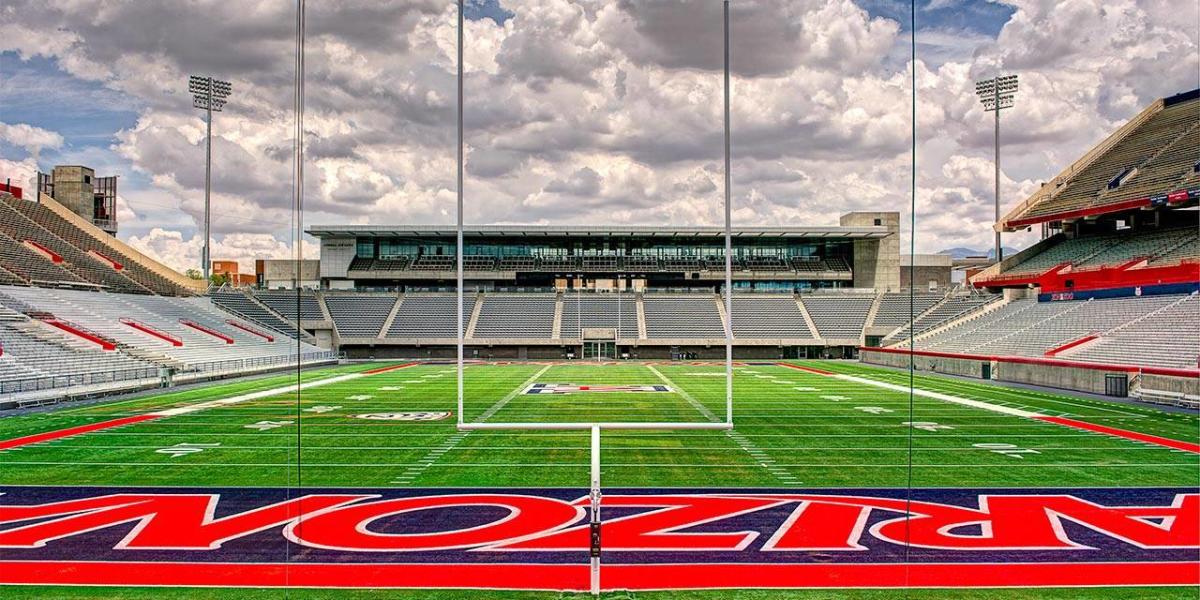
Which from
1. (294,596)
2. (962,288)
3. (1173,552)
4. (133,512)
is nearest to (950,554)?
(1173,552)

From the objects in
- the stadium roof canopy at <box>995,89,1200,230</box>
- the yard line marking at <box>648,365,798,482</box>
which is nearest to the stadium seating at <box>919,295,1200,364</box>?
the stadium roof canopy at <box>995,89,1200,230</box>

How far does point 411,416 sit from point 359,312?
3202 cm

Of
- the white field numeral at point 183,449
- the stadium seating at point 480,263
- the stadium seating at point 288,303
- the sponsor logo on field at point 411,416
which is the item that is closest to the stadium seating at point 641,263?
the stadium seating at point 480,263

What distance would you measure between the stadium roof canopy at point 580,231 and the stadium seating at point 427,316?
457 centimetres

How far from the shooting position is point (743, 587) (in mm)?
7047

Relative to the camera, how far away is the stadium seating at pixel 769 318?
46.4 meters

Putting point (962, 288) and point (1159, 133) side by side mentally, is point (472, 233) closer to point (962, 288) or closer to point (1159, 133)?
point (962, 288)

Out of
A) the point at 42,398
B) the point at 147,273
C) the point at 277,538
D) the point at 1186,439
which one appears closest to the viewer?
the point at 277,538

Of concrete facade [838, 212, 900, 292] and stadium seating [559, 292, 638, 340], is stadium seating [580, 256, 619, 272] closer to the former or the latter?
stadium seating [559, 292, 638, 340]

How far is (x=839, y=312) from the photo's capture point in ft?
161

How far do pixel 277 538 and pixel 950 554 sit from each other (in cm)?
756

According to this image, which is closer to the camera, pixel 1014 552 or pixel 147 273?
pixel 1014 552

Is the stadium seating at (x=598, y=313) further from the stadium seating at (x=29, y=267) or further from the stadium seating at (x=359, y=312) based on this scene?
the stadium seating at (x=29, y=267)

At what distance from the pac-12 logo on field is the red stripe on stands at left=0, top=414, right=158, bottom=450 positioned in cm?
1072
